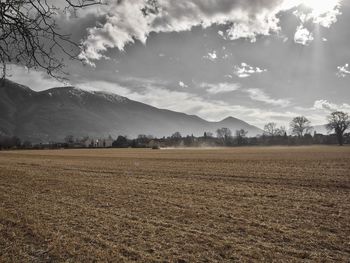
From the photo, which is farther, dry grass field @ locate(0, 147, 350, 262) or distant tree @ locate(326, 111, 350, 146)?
distant tree @ locate(326, 111, 350, 146)

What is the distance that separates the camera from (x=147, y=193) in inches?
629

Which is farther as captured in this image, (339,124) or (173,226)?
(339,124)

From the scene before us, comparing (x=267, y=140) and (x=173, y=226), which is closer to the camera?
(x=173, y=226)

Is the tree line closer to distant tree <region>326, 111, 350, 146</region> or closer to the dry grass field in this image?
distant tree <region>326, 111, 350, 146</region>

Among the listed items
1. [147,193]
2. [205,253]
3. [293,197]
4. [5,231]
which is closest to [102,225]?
[5,231]

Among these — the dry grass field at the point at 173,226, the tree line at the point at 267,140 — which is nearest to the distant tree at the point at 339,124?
the tree line at the point at 267,140

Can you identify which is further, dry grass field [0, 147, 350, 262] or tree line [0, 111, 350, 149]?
tree line [0, 111, 350, 149]

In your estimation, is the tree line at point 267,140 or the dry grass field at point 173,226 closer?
the dry grass field at point 173,226

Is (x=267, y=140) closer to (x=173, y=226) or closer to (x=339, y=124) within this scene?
(x=339, y=124)

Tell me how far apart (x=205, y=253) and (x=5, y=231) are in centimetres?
594

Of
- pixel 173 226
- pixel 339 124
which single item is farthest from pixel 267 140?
pixel 173 226

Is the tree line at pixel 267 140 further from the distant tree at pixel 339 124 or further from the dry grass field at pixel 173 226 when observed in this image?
the dry grass field at pixel 173 226

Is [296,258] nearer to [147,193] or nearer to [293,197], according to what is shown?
[293,197]

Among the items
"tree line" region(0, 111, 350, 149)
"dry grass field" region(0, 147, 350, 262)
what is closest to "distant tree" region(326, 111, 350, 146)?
"tree line" region(0, 111, 350, 149)
